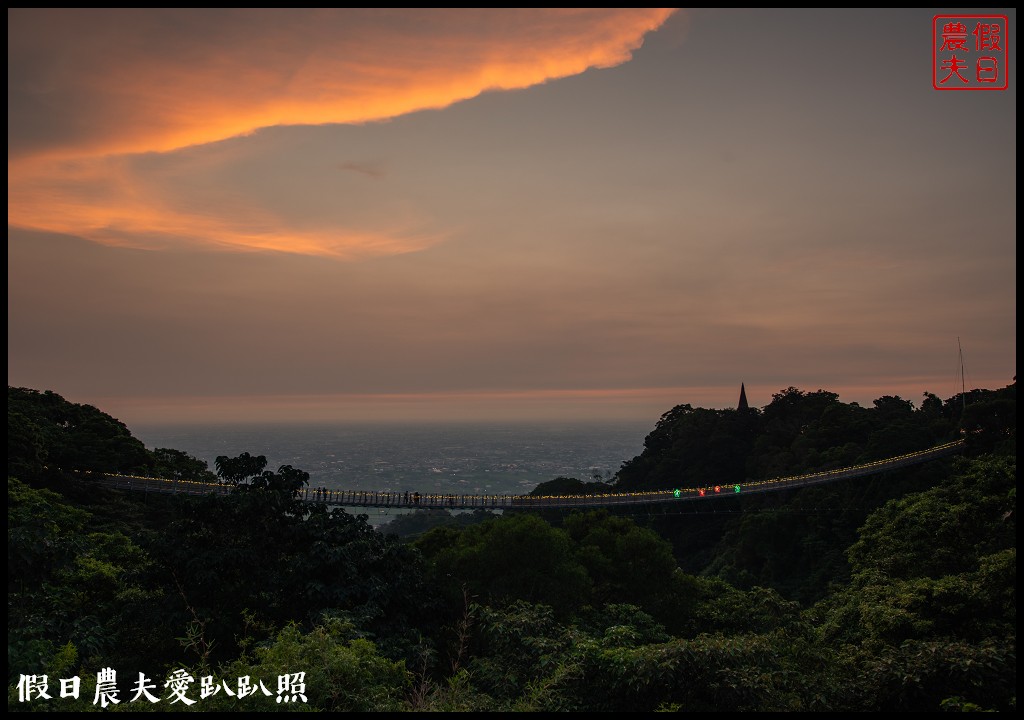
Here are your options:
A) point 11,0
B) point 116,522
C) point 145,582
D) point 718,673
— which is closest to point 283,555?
point 145,582

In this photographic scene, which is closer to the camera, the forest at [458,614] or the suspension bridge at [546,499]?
the forest at [458,614]

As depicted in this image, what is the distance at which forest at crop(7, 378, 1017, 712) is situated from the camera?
9.99m

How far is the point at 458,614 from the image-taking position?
58.6 feet

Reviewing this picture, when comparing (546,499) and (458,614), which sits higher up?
(458,614)

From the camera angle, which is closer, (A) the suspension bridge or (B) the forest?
(B) the forest

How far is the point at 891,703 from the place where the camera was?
10602 millimetres

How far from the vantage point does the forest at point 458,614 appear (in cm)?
999

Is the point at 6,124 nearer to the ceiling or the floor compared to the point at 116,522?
nearer to the ceiling

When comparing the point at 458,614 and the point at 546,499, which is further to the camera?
the point at 546,499

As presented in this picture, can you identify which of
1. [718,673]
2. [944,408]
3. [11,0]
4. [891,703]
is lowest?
[891,703]

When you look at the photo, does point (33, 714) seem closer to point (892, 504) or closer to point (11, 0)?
point (11, 0)

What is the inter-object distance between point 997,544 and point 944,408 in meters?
47.9

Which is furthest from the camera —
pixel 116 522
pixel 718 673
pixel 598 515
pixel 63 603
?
pixel 116 522

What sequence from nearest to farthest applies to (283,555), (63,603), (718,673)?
(718,673), (63,603), (283,555)
